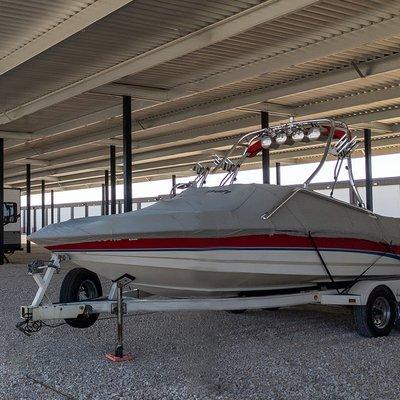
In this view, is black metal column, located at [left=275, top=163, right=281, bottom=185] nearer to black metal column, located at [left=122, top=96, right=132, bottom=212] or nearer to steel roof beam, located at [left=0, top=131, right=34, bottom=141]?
steel roof beam, located at [left=0, top=131, right=34, bottom=141]

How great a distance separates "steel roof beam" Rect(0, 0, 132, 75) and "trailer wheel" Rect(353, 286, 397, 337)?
433 centimetres

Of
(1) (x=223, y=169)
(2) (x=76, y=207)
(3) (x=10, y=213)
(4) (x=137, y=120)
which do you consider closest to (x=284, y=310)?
(1) (x=223, y=169)

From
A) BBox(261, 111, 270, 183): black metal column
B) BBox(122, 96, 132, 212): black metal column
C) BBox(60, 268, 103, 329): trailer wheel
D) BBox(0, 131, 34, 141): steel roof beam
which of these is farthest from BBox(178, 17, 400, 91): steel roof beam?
BBox(0, 131, 34, 141): steel roof beam

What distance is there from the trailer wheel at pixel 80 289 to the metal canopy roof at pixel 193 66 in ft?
10.5

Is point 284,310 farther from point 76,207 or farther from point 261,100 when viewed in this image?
point 76,207

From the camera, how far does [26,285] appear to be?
37.6ft

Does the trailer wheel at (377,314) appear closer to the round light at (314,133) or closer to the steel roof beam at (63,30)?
the round light at (314,133)

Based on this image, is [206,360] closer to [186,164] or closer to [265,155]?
[265,155]

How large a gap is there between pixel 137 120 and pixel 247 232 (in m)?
10.0

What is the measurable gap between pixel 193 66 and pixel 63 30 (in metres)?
2.91

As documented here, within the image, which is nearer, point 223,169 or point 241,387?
point 241,387

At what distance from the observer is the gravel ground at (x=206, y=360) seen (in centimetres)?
436

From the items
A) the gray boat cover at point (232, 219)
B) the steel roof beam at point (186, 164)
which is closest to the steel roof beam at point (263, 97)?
the steel roof beam at point (186, 164)

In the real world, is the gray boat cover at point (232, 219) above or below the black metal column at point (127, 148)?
below
